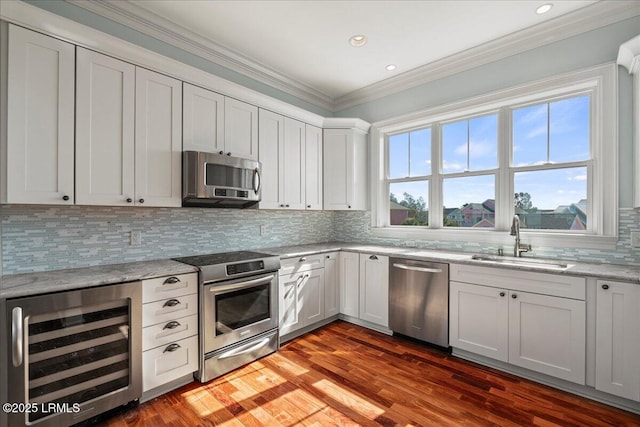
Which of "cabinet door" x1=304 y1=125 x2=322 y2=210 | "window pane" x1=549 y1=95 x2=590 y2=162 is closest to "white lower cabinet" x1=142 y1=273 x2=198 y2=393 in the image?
"cabinet door" x1=304 y1=125 x2=322 y2=210

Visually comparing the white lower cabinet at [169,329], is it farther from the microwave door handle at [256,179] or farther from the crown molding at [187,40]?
the crown molding at [187,40]

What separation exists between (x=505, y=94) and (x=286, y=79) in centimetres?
244

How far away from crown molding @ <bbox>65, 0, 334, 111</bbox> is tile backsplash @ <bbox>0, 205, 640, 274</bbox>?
61.2 inches

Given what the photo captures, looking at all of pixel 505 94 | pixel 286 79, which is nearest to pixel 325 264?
pixel 286 79

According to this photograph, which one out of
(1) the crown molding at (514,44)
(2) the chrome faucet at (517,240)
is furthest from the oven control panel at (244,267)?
(1) the crown molding at (514,44)

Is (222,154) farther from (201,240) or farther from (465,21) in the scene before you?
(465,21)

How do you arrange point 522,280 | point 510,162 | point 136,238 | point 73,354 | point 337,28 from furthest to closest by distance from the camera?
point 510,162 → point 337,28 → point 136,238 → point 522,280 → point 73,354

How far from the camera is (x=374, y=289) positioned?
322cm

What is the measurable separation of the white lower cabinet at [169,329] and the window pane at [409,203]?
264 cm

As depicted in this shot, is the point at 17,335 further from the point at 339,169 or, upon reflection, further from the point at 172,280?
the point at 339,169

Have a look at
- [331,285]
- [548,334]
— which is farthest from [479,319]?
[331,285]

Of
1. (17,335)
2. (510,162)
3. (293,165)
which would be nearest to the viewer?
(17,335)

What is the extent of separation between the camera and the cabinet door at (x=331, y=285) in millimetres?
3365

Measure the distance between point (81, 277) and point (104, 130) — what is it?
101 centimetres
